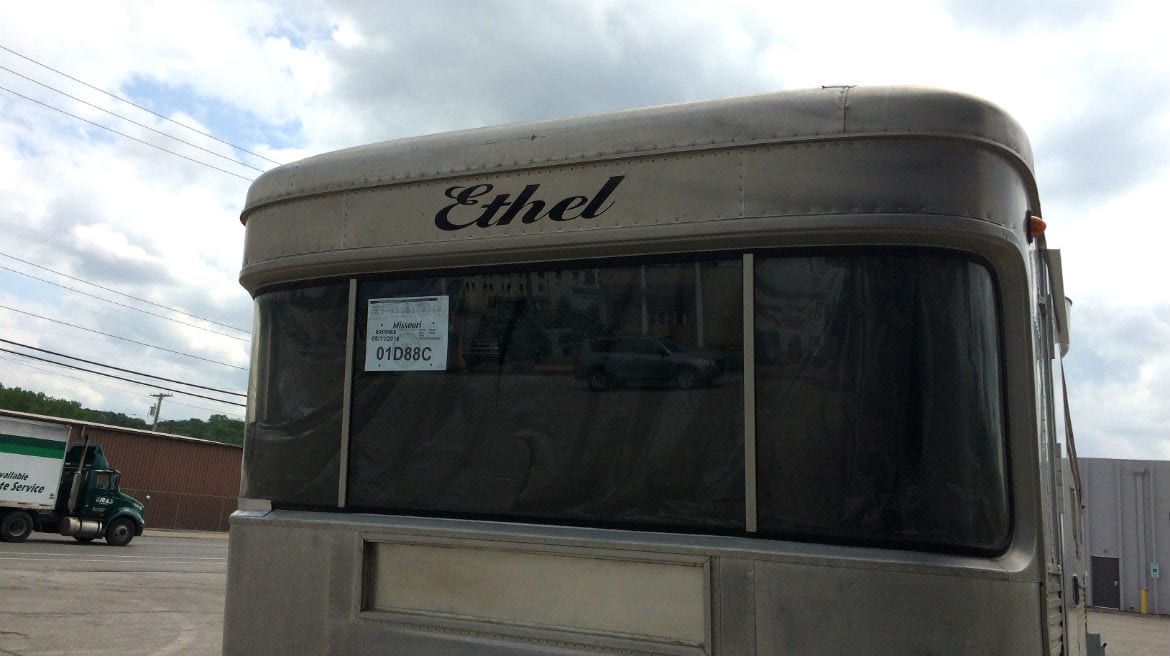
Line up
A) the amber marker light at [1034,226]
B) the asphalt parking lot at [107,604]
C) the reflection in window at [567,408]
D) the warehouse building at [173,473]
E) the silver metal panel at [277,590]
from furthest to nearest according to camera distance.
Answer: the warehouse building at [173,473] < the asphalt parking lot at [107,604] < the silver metal panel at [277,590] < the amber marker light at [1034,226] < the reflection in window at [567,408]

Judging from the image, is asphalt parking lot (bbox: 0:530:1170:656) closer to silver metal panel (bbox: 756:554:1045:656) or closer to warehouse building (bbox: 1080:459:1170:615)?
warehouse building (bbox: 1080:459:1170:615)

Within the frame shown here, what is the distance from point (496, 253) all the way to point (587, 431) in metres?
0.69

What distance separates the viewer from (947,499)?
2.47m

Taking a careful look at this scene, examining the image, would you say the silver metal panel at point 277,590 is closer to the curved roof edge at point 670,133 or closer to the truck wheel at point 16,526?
the curved roof edge at point 670,133

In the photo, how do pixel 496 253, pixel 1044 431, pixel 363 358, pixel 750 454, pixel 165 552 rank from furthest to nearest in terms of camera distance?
1. pixel 165 552
2. pixel 363 358
3. pixel 496 253
4. pixel 1044 431
5. pixel 750 454

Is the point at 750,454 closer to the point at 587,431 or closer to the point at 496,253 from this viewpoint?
the point at 587,431

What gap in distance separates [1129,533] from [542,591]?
21900 mm

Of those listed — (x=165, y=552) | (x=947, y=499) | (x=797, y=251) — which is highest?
(x=797, y=251)

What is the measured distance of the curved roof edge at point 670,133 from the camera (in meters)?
2.60

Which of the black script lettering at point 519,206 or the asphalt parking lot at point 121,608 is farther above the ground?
the black script lettering at point 519,206

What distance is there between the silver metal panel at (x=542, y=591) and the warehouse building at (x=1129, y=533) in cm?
2107

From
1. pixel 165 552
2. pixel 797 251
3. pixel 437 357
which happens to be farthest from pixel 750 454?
pixel 165 552

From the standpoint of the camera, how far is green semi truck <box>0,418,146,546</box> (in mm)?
20906

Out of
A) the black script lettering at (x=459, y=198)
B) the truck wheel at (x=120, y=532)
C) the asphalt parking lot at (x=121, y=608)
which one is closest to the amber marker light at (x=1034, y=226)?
the black script lettering at (x=459, y=198)
